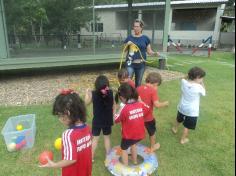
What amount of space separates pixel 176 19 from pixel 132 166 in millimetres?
20356

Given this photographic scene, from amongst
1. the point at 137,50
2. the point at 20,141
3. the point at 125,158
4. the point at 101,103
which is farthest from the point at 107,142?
the point at 137,50

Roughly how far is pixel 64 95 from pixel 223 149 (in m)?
2.52

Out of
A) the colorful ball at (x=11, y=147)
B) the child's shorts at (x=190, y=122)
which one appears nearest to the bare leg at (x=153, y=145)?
the child's shorts at (x=190, y=122)

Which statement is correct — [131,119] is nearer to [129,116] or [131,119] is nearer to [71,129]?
[129,116]

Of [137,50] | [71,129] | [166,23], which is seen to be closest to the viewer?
[71,129]

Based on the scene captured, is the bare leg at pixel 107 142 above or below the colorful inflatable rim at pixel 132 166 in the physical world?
above

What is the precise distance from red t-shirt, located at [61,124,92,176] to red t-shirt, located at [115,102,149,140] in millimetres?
653

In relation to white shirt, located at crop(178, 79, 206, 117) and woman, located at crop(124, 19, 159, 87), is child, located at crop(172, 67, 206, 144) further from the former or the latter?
woman, located at crop(124, 19, 159, 87)

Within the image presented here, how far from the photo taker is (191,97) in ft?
10.6

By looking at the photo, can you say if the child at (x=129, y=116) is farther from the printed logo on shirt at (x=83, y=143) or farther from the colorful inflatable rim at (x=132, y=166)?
the printed logo on shirt at (x=83, y=143)

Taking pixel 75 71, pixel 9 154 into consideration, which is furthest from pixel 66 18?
pixel 9 154

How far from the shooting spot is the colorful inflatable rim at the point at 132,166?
2.69 meters

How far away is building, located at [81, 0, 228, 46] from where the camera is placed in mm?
8625

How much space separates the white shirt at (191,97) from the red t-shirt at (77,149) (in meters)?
1.82
